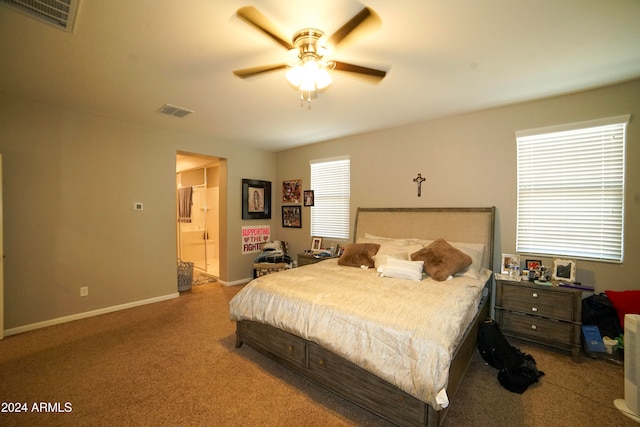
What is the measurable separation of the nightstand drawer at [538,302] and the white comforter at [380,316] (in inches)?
14.3

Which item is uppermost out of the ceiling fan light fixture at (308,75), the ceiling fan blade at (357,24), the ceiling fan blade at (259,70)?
the ceiling fan blade at (357,24)

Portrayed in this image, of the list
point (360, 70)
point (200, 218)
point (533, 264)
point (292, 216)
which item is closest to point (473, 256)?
point (533, 264)

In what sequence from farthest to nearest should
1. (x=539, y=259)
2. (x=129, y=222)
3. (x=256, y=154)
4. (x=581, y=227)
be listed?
(x=256, y=154) < (x=129, y=222) < (x=539, y=259) < (x=581, y=227)

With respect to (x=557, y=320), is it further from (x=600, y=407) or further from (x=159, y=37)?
(x=159, y=37)

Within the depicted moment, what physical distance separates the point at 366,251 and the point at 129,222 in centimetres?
340

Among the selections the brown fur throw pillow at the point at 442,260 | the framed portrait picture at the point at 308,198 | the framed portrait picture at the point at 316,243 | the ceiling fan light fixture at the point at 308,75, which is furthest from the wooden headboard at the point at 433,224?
the ceiling fan light fixture at the point at 308,75

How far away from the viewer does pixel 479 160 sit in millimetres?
3330

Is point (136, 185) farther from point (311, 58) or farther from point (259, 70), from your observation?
point (311, 58)

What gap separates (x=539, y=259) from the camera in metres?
3.01

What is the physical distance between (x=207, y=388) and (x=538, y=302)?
3.20 metres

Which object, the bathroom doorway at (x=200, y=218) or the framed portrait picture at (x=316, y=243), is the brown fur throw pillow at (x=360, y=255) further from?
the bathroom doorway at (x=200, y=218)

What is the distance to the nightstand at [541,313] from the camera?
2488 millimetres

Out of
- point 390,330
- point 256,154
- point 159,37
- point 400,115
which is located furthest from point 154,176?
point 390,330

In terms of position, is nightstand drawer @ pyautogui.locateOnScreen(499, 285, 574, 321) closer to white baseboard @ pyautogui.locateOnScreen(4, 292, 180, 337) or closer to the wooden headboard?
the wooden headboard
